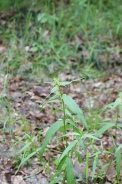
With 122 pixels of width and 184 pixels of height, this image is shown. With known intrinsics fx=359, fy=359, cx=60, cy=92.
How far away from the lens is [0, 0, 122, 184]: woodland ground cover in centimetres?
337

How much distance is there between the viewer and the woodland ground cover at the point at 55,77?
337 centimetres

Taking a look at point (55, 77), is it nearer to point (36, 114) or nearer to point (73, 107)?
point (36, 114)

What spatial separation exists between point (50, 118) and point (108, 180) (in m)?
1.07

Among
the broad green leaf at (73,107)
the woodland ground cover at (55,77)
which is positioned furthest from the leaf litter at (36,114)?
the broad green leaf at (73,107)

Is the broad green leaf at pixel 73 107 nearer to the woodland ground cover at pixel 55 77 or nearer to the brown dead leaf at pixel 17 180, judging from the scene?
the woodland ground cover at pixel 55 77

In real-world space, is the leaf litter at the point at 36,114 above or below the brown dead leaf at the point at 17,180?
above

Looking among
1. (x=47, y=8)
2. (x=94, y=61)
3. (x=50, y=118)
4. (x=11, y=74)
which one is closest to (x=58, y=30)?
(x=47, y=8)

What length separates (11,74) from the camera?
463 cm

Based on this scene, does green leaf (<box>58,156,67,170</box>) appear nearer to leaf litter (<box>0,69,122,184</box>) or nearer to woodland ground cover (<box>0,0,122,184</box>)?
woodland ground cover (<box>0,0,122,184</box>)

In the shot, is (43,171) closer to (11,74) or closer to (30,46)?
(11,74)

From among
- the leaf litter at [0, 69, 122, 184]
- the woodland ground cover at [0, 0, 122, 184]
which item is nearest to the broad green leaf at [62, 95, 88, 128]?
the woodland ground cover at [0, 0, 122, 184]

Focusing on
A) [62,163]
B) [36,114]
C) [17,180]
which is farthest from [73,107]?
[36,114]

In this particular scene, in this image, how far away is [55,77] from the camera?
348 cm

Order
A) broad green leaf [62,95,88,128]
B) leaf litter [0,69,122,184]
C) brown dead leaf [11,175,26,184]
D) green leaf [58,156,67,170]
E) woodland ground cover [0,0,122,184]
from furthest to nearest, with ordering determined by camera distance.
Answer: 1. woodland ground cover [0,0,122,184]
2. leaf litter [0,69,122,184]
3. brown dead leaf [11,175,26,184]
4. green leaf [58,156,67,170]
5. broad green leaf [62,95,88,128]
